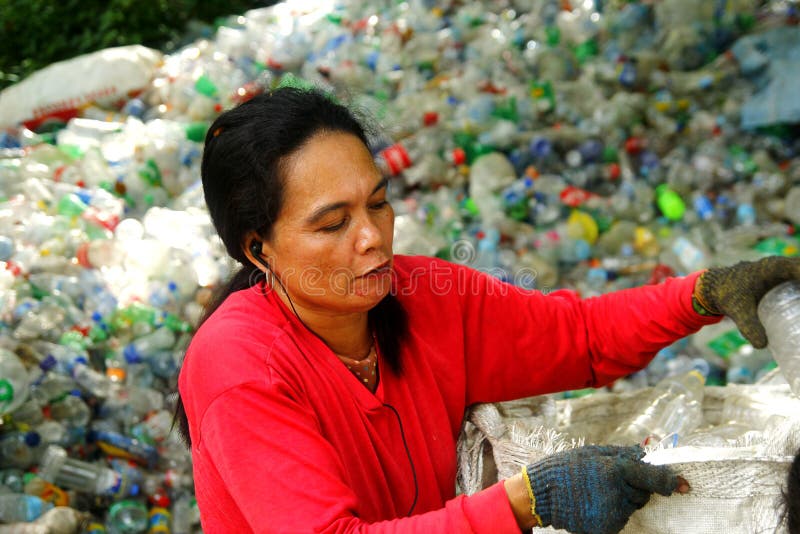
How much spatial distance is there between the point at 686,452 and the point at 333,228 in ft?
2.84

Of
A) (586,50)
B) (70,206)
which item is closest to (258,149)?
(70,206)

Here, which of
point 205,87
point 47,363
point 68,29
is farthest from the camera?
point 68,29

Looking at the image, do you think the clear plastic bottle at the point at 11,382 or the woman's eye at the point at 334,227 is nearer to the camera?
the woman's eye at the point at 334,227

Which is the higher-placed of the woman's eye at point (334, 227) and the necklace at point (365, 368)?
the woman's eye at point (334, 227)

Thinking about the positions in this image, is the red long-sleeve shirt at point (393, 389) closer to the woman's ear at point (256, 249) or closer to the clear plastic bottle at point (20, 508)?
the woman's ear at point (256, 249)

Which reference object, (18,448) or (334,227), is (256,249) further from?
(18,448)

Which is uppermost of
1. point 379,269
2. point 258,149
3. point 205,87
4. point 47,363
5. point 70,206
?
point 258,149

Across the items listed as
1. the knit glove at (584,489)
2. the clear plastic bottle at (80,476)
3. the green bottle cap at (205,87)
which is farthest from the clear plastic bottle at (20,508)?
the green bottle cap at (205,87)

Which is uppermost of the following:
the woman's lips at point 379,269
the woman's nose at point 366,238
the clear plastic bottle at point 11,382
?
the woman's nose at point 366,238

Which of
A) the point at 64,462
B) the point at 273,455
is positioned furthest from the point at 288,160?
the point at 64,462

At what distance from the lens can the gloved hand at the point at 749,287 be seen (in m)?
1.82

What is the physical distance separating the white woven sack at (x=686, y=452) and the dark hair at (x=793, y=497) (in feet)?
0.17

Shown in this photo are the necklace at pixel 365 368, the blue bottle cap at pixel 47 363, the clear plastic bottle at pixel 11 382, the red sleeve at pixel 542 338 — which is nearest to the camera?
the necklace at pixel 365 368

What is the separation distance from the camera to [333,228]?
1.73m
